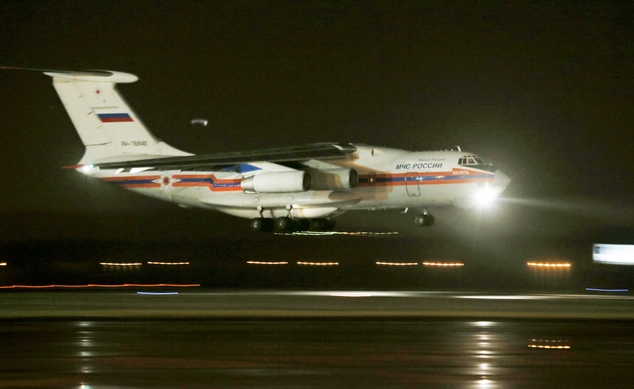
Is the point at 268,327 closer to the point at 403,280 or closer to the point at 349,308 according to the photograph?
the point at 349,308

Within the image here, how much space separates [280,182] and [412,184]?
4576 millimetres

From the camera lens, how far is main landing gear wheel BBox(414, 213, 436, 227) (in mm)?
29688

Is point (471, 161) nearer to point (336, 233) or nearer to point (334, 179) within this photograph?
point (334, 179)

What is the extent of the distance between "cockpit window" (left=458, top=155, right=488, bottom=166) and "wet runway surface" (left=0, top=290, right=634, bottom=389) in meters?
9.24

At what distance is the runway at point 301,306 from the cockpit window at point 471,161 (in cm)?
701

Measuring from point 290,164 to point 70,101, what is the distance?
944 centimetres

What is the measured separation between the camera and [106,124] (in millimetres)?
33688

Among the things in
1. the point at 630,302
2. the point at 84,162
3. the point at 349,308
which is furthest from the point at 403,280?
the point at 84,162

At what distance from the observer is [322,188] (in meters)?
30.1

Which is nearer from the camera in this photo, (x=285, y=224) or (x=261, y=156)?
(x=261, y=156)

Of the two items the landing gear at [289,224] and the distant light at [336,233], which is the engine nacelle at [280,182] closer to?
the landing gear at [289,224]

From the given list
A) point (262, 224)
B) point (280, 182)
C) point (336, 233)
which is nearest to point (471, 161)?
point (280, 182)

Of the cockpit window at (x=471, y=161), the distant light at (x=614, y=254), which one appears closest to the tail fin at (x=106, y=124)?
the cockpit window at (x=471, y=161)

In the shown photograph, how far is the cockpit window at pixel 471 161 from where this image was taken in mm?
27764
